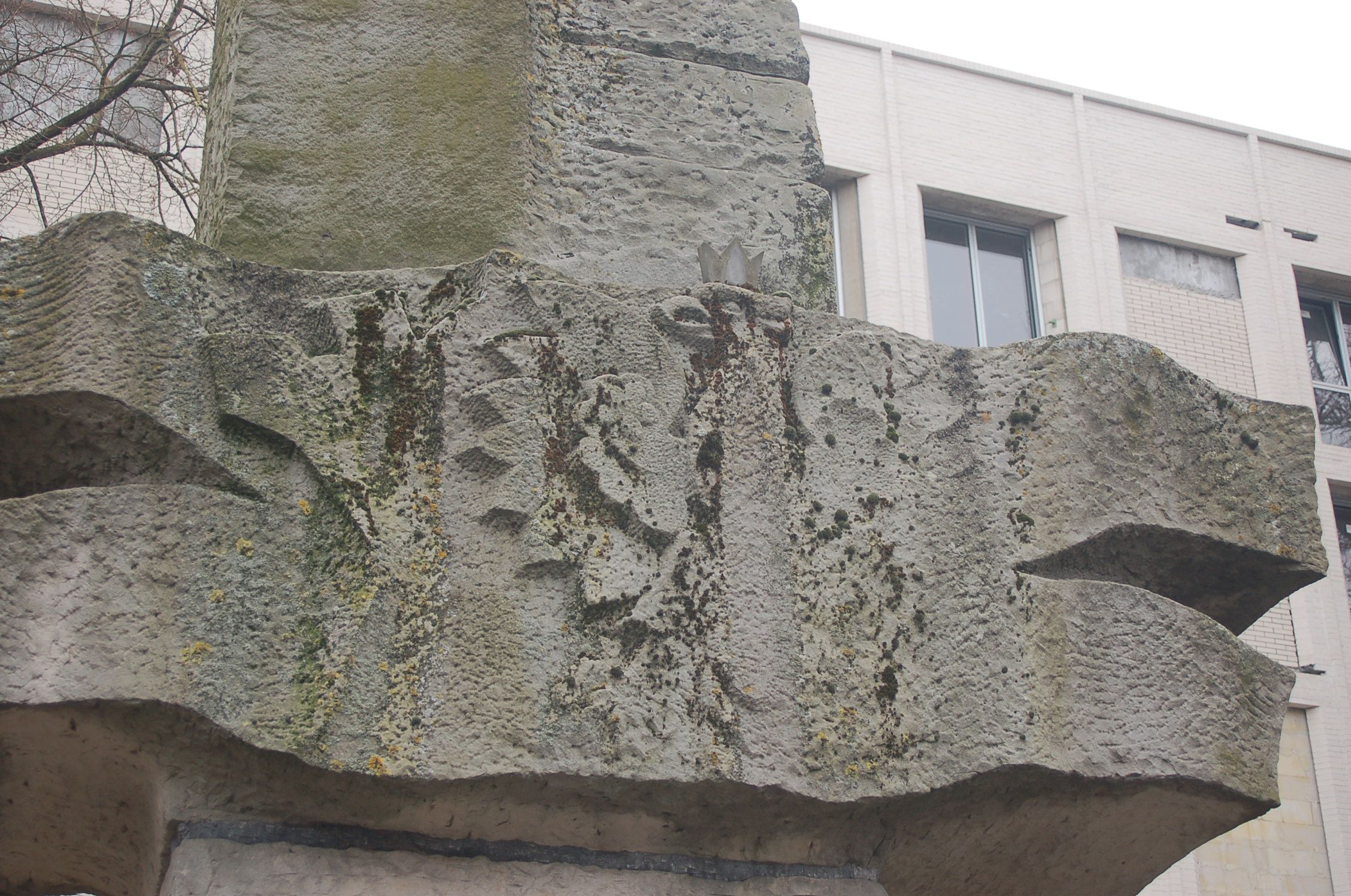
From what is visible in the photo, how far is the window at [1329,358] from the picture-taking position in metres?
13.9

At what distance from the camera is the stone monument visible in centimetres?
197

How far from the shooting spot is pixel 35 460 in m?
2.08

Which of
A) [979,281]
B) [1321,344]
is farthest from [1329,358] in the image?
[979,281]

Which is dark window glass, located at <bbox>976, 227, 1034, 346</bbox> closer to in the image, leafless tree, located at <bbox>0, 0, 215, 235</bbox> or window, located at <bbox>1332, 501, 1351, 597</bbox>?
window, located at <bbox>1332, 501, 1351, 597</bbox>

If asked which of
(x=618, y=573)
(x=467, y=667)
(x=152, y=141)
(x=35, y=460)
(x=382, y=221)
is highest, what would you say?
(x=152, y=141)

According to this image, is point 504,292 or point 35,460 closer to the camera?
point 35,460

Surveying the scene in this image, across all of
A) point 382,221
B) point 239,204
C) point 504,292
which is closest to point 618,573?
point 504,292

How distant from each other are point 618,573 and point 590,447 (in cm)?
20

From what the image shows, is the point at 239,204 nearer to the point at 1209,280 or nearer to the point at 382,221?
the point at 382,221

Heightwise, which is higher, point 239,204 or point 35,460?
point 239,204

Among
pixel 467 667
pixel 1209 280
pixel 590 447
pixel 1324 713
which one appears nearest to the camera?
pixel 467 667

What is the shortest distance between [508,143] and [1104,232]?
38.8 feet

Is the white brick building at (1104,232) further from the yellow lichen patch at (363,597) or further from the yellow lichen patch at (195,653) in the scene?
the yellow lichen patch at (195,653)

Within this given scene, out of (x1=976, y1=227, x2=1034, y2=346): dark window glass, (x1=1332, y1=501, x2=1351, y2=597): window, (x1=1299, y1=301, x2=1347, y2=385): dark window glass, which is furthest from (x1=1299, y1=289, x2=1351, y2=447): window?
(x1=976, y1=227, x2=1034, y2=346): dark window glass
